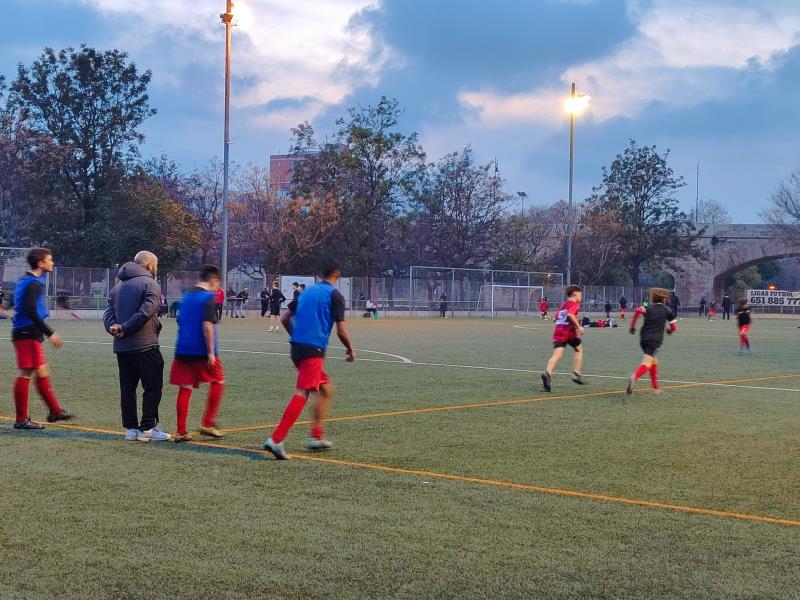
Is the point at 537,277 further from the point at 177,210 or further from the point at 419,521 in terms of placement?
the point at 419,521

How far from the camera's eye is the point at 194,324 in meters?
9.11

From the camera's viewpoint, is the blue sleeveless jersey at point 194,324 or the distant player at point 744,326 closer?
the blue sleeveless jersey at point 194,324

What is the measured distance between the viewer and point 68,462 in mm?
8117

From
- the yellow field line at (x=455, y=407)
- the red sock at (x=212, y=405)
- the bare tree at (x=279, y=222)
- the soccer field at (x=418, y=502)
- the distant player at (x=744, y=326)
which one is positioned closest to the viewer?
the soccer field at (x=418, y=502)

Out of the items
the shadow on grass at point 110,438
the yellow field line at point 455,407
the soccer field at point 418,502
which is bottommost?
the yellow field line at point 455,407

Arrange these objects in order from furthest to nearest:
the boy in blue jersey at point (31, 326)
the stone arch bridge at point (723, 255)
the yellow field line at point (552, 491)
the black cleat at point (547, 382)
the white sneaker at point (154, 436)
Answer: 1. the stone arch bridge at point (723, 255)
2. the black cleat at point (547, 382)
3. the boy in blue jersey at point (31, 326)
4. the white sneaker at point (154, 436)
5. the yellow field line at point (552, 491)

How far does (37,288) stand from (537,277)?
54769mm

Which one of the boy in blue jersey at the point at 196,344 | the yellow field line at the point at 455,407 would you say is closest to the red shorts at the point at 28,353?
the boy in blue jersey at the point at 196,344

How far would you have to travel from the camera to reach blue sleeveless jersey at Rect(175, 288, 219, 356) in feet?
29.9

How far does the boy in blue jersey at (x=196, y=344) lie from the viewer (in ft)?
29.8

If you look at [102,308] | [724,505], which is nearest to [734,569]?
[724,505]

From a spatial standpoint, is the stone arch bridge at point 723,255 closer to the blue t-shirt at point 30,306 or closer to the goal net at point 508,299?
the goal net at point 508,299

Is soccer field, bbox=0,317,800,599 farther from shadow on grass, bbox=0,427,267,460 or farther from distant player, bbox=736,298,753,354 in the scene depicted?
distant player, bbox=736,298,753,354

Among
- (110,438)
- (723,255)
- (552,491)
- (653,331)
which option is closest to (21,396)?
(110,438)
